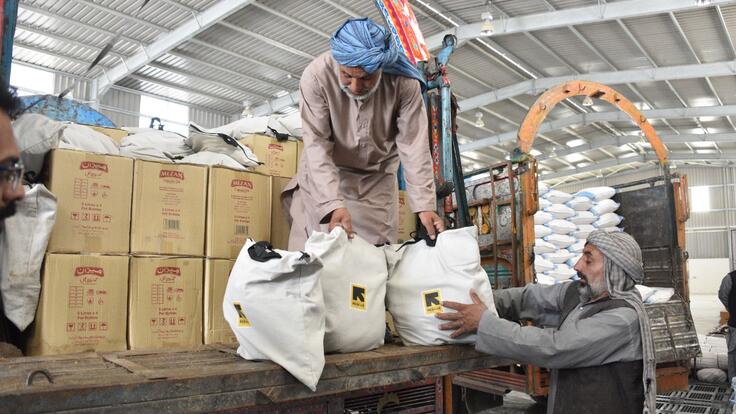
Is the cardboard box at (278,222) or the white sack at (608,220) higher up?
the white sack at (608,220)

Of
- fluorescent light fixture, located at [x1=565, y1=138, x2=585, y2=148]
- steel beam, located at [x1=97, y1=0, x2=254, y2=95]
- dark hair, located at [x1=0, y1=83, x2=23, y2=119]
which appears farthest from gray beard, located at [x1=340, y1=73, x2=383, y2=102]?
fluorescent light fixture, located at [x1=565, y1=138, x2=585, y2=148]

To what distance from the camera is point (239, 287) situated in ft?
6.10

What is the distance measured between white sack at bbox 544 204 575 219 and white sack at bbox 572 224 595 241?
18 centimetres

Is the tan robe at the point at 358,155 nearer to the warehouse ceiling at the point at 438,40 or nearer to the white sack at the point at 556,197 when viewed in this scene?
the white sack at the point at 556,197

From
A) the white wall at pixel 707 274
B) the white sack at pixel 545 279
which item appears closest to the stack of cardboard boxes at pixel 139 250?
the white sack at pixel 545 279

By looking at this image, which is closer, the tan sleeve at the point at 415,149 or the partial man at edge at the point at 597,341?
the partial man at edge at the point at 597,341

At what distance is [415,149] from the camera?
2662mm

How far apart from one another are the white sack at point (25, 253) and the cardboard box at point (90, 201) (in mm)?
82

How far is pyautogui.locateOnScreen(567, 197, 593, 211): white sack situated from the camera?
621 centimetres

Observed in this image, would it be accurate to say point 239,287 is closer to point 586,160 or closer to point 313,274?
point 313,274

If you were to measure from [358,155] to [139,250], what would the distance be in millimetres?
1050

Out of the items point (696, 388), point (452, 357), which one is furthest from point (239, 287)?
point (696, 388)

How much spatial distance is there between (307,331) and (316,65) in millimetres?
1270

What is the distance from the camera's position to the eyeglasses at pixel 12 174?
99 cm
